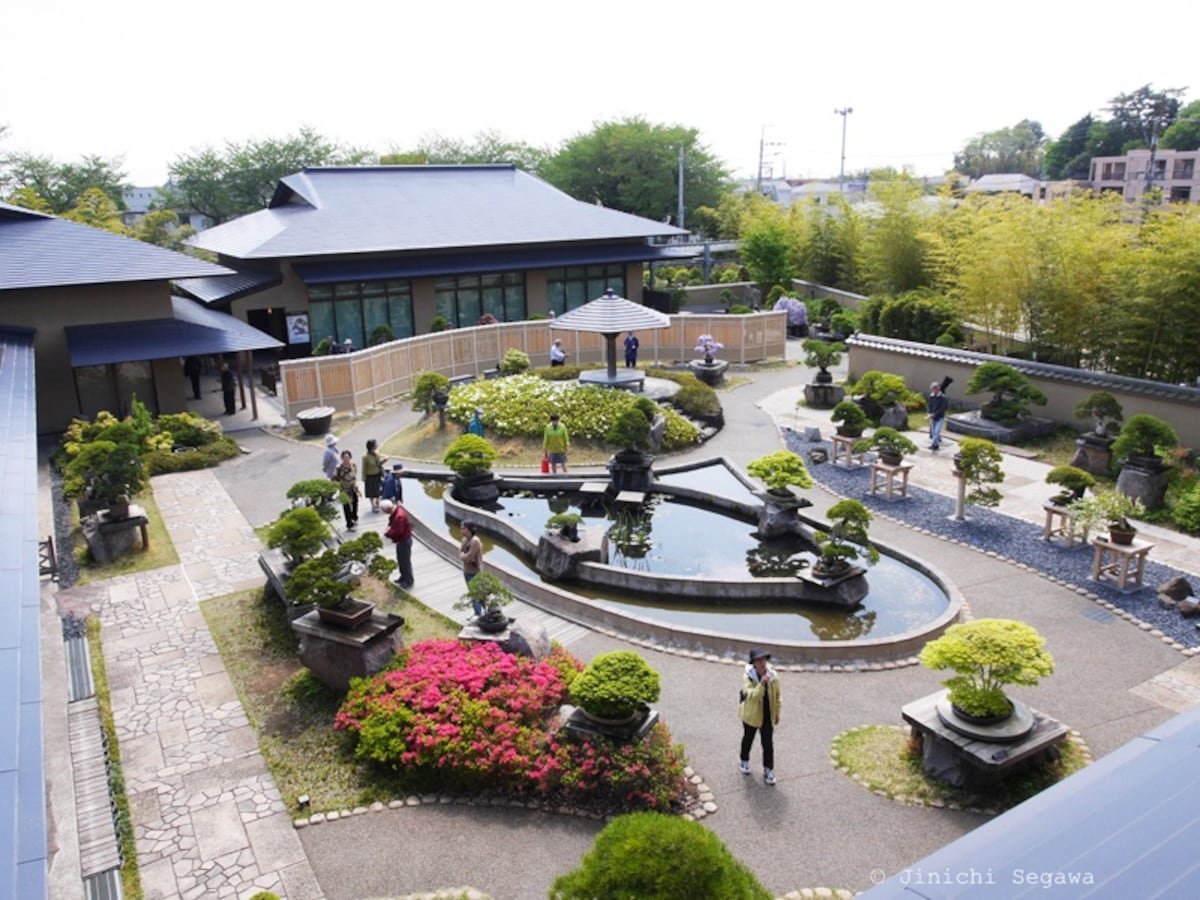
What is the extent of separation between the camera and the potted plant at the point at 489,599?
11234 mm

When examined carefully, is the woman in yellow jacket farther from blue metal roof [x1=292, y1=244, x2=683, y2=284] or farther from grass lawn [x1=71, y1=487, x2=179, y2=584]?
blue metal roof [x1=292, y1=244, x2=683, y2=284]

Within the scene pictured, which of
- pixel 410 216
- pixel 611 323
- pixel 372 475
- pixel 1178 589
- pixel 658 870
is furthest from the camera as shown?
pixel 410 216

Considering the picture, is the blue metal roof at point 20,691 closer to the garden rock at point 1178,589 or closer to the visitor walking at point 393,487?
the visitor walking at point 393,487

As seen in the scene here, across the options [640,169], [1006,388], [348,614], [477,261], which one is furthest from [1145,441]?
[640,169]

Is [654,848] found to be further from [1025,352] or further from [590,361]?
[590,361]

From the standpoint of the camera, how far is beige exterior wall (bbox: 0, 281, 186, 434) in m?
22.7

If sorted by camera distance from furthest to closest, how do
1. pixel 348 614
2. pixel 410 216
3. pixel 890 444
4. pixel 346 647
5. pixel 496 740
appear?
pixel 410 216
pixel 890 444
pixel 348 614
pixel 346 647
pixel 496 740

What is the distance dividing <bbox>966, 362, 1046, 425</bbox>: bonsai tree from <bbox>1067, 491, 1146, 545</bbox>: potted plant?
6395 mm

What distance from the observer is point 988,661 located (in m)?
8.93

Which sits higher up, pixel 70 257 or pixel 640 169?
pixel 640 169

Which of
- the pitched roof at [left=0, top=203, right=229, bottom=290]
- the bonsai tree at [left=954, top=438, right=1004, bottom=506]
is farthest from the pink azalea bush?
the pitched roof at [left=0, top=203, right=229, bottom=290]

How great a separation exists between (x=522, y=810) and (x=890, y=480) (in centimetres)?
1167

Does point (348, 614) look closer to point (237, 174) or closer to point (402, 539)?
point (402, 539)

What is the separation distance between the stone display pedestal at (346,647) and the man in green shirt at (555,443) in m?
8.38
